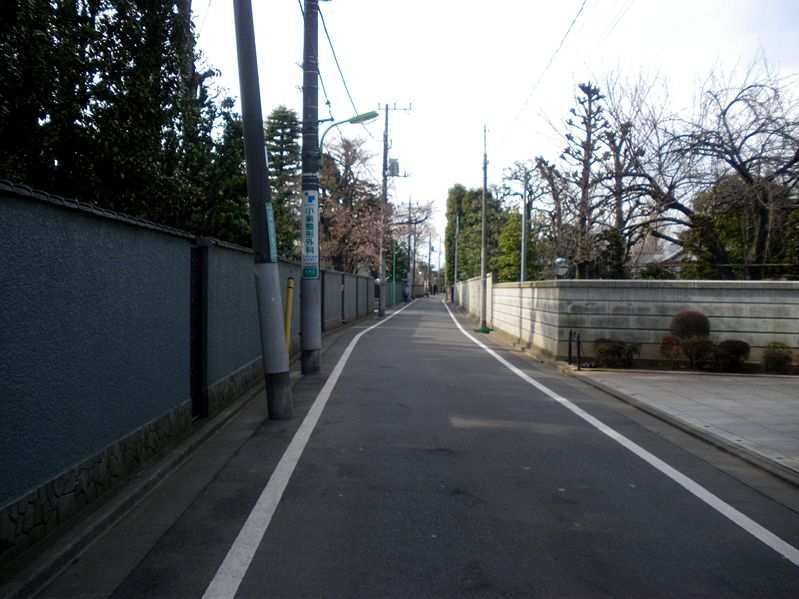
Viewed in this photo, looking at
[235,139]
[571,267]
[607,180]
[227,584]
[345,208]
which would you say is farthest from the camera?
[345,208]

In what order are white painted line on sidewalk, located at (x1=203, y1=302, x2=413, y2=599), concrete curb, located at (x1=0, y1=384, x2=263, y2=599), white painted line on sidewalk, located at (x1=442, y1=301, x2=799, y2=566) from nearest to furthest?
concrete curb, located at (x1=0, y1=384, x2=263, y2=599), white painted line on sidewalk, located at (x1=203, y1=302, x2=413, y2=599), white painted line on sidewalk, located at (x1=442, y1=301, x2=799, y2=566)

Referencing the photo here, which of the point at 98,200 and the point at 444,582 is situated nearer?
the point at 444,582

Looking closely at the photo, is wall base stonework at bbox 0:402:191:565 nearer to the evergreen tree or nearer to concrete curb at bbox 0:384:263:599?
concrete curb at bbox 0:384:263:599

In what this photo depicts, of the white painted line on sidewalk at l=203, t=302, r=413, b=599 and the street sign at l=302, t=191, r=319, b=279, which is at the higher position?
the street sign at l=302, t=191, r=319, b=279

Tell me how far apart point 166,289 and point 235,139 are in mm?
7241

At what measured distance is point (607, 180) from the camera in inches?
877

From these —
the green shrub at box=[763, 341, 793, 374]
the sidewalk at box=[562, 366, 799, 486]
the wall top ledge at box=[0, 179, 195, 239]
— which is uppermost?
the wall top ledge at box=[0, 179, 195, 239]

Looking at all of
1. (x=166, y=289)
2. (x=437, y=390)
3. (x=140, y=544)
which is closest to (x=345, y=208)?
(x=437, y=390)

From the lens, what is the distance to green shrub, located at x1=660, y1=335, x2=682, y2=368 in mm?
15188

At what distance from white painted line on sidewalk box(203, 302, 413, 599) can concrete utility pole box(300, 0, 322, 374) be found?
5.03 m

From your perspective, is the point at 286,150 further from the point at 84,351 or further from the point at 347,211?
the point at 84,351

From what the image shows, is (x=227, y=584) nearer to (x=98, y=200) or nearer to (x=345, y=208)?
(x=98, y=200)

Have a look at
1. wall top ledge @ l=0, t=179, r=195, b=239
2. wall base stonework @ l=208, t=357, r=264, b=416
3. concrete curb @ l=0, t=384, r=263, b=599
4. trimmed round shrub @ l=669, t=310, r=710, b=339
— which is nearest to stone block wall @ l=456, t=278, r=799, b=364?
trimmed round shrub @ l=669, t=310, r=710, b=339

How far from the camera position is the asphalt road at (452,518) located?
428 centimetres
